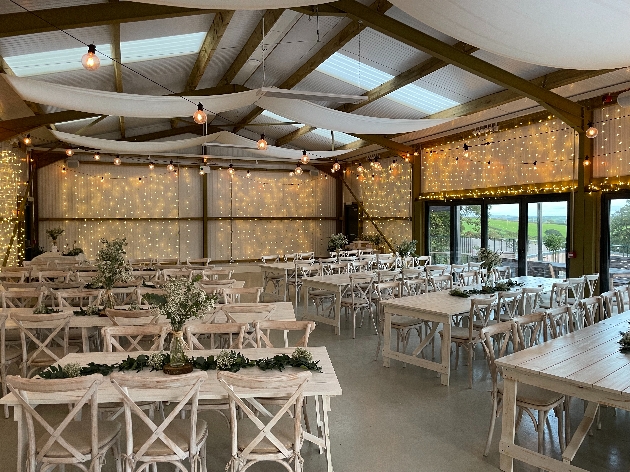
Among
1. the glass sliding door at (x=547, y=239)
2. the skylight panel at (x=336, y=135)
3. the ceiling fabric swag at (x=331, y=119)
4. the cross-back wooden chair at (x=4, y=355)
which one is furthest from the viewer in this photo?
the skylight panel at (x=336, y=135)

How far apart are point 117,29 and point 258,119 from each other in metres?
8.60

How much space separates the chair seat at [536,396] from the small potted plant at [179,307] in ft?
7.90

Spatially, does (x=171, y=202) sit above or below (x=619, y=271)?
above

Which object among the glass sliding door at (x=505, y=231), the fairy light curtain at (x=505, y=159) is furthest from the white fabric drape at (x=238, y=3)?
the glass sliding door at (x=505, y=231)

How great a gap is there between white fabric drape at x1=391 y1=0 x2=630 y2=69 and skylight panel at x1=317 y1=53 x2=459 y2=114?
548 centimetres

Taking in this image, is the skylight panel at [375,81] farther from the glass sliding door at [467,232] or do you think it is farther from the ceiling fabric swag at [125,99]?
the ceiling fabric swag at [125,99]

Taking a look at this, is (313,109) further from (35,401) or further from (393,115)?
(35,401)

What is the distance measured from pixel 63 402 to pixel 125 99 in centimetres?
502

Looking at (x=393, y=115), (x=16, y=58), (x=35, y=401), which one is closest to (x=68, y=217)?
(x=16, y=58)

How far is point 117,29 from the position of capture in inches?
266

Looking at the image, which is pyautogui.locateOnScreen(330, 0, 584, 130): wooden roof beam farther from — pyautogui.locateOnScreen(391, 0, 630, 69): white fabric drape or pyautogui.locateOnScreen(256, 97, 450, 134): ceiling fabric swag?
pyautogui.locateOnScreen(391, 0, 630, 69): white fabric drape

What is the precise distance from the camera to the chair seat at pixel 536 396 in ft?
11.2

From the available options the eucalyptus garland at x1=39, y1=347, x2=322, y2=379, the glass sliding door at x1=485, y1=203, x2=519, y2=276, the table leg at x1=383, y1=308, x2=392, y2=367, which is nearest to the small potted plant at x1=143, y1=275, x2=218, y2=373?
the eucalyptus garland at x1=39, y1=347, x2=322, y2=379

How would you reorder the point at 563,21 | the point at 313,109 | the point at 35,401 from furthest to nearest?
the point at 313,109
the point at 563,21
the point at 35,401
